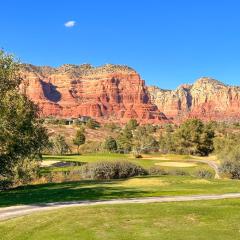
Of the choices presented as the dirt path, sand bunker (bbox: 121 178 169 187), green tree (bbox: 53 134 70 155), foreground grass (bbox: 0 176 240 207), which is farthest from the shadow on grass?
green tree (bbox: 53 134 70 155)

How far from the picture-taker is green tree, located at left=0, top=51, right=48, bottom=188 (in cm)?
3259

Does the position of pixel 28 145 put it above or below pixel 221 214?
above

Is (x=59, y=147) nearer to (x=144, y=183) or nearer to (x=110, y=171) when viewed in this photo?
(x=110, y=171)

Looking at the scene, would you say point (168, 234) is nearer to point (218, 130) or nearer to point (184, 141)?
point (184, 141)

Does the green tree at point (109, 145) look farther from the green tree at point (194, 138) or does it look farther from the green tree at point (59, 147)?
the green tree at point (194, 138)

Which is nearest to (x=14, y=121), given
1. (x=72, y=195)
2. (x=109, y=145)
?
(x=72, y=195)

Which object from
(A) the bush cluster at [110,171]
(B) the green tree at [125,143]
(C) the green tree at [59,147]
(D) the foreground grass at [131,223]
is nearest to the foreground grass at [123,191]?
(D) the foreground grass at [131,223]

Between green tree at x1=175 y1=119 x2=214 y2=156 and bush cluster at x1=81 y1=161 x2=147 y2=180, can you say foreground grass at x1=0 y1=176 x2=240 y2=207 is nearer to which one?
bush cluster at x1=81 y1=161 x2=147 y2=180

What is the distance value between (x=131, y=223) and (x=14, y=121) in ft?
52.0

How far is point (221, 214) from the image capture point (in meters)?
23.2

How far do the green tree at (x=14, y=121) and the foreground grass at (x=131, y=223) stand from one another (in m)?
10.6


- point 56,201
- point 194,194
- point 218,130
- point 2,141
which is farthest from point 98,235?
point 218,130

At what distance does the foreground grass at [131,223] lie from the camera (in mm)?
18703

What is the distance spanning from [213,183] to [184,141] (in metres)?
75.3
